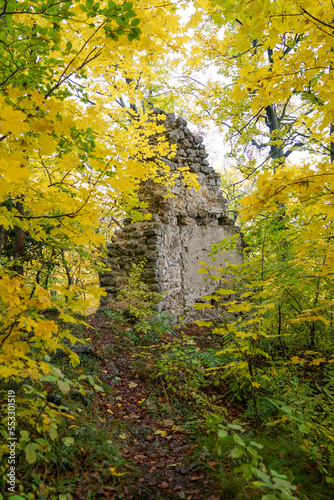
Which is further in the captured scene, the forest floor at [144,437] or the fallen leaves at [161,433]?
the fallen leaves at [161,433]

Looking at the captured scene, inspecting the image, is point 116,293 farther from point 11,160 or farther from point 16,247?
point 11,160

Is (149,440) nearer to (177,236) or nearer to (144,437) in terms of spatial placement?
(144,437)

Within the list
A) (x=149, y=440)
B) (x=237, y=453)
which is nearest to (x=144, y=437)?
(x=149, y=440)

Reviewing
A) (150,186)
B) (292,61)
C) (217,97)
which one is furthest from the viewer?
(217,97)

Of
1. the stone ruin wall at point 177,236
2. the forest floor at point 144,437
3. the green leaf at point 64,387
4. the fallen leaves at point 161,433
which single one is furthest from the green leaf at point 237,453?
the stone ruin wall at point 177,236

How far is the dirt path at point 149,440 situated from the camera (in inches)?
70.7

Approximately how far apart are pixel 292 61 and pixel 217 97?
8029 millimetres

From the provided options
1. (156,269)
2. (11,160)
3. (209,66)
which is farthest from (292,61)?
(209,66)

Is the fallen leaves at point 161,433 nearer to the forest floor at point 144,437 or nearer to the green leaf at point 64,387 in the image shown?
the forest floor at point 144,437

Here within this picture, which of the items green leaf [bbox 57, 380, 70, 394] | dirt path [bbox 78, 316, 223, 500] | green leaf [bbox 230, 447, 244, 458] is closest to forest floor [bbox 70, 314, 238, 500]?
dirt path [bbox 78, 316, 223, 500]

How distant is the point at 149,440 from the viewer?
2426 millimetres

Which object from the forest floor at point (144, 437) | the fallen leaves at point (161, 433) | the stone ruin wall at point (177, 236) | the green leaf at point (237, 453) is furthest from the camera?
the stone ruin wall at point (177, 236)

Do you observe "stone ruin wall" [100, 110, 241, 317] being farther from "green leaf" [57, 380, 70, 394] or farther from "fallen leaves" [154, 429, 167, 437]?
"green leaf" [57, 380, 70, 394]

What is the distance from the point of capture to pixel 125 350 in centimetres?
412
